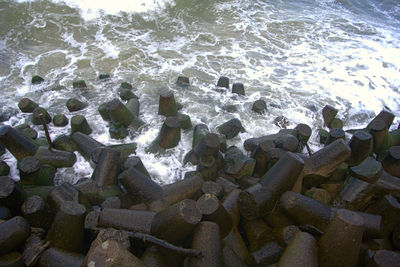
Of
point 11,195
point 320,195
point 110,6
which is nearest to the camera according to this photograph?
point 11,195

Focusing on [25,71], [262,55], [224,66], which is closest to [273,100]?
[224,66]

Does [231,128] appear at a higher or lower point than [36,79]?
higher

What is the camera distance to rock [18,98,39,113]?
6.25 meters

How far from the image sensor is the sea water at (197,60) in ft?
22.0

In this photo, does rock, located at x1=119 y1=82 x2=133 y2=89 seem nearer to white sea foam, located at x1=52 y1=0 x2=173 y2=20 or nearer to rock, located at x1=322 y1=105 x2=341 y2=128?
rock, located at x1=322 y1=105 x2=341 y2=128

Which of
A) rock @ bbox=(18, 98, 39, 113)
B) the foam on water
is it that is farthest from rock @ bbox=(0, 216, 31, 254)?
the foam on water

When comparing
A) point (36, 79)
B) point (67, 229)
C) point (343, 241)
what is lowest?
point (36, 79)

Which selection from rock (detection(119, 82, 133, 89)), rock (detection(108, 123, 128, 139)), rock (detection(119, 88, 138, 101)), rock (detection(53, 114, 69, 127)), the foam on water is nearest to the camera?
rock (detection(108, 123, 128, 139))

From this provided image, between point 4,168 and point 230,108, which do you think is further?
point 230,108

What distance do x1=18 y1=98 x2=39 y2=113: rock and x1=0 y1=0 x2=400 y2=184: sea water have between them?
16cm

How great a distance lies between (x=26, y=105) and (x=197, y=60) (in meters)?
5.13

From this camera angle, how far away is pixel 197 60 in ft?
30.2

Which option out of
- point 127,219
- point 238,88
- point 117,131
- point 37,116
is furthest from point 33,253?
point 238,88

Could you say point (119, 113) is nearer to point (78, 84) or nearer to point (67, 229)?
point (78, 84)
